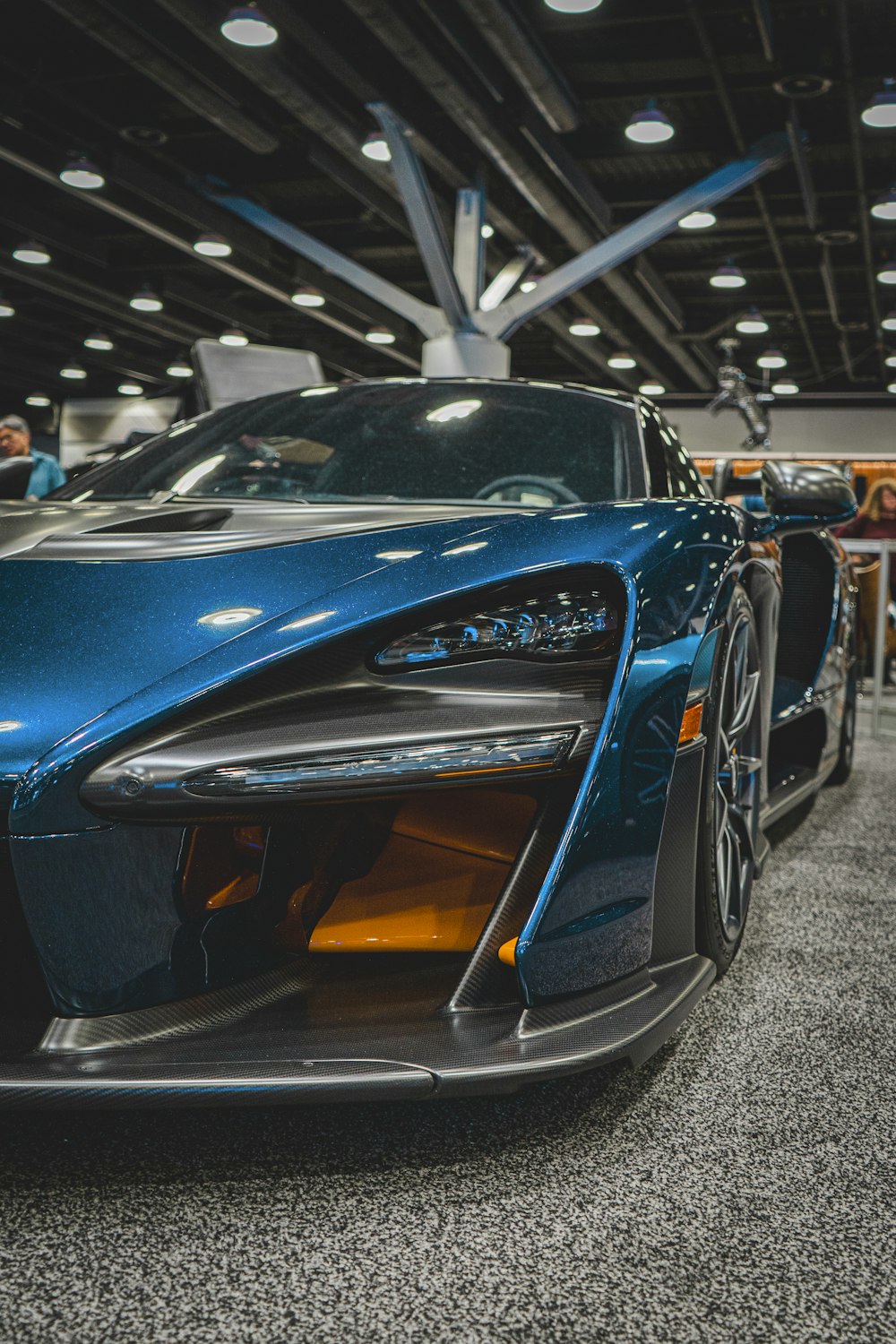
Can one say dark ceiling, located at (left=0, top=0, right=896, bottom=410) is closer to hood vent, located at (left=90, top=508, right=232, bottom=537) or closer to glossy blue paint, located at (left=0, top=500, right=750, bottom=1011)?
hood vent, located at (left=90, top=508, right=232, bottom=537)

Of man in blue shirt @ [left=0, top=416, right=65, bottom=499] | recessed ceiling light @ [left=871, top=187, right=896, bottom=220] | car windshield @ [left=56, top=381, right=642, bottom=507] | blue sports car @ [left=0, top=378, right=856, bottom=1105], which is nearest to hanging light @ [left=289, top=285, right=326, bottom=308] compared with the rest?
recessed ceiling light @ [left=871, top=187, right=896, bottom=220]

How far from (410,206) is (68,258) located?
7.37 meters

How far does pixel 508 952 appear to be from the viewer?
1.27 meters

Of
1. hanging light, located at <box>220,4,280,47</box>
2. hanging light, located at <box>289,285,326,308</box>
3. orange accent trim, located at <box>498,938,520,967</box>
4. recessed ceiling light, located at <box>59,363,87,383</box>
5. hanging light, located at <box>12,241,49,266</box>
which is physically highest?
hanging light, located at <box>12,241,49,266</box>

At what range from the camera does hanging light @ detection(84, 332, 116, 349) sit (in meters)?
17.9

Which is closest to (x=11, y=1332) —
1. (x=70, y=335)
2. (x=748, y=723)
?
(x=748, y=723)

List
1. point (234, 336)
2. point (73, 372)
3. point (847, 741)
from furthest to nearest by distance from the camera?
point (73, 372), point (234, 336), point (847, 741)

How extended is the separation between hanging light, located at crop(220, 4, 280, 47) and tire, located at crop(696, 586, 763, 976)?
229 inches

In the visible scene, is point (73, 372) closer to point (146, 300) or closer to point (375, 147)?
point (146, 300)

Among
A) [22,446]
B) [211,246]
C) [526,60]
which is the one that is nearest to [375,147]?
[526,60]

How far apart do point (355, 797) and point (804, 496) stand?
1.39 meters

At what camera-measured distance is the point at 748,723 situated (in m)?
2.12

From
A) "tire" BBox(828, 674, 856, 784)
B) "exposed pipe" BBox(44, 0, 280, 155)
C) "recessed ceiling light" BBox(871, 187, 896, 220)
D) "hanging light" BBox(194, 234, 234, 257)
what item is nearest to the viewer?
"tire" BBox(828, 674, 856, 784)

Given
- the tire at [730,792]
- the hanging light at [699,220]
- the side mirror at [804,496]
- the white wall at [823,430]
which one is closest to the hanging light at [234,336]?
the white wall at [823,430]
